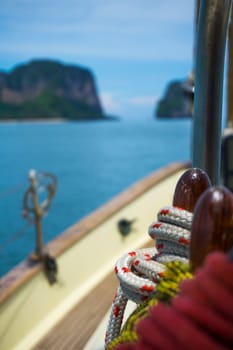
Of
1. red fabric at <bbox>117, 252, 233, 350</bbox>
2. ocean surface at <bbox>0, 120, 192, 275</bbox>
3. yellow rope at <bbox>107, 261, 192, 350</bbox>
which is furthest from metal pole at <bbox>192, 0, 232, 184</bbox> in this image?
ocean surface at <bbox>0, 120, 192, 275</bbox>

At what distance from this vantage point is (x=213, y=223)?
0.41 m

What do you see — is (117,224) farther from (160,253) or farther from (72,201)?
(72,201)

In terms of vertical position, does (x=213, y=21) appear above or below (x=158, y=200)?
above

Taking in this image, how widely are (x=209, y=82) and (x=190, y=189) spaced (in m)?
0.29

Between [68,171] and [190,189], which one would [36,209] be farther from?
[68,171]

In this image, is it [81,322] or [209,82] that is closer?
[209,82]

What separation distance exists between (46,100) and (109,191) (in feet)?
69.4

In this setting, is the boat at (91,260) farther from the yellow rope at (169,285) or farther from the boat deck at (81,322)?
the yellow rope at (169,285)

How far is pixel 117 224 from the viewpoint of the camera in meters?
2.76

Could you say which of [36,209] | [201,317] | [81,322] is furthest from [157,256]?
[36,209]

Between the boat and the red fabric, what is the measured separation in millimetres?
471

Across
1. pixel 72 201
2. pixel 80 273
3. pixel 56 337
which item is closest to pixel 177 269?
pixel 56 337

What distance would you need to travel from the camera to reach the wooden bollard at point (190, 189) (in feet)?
1.75

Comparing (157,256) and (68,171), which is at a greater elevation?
(157,256)
